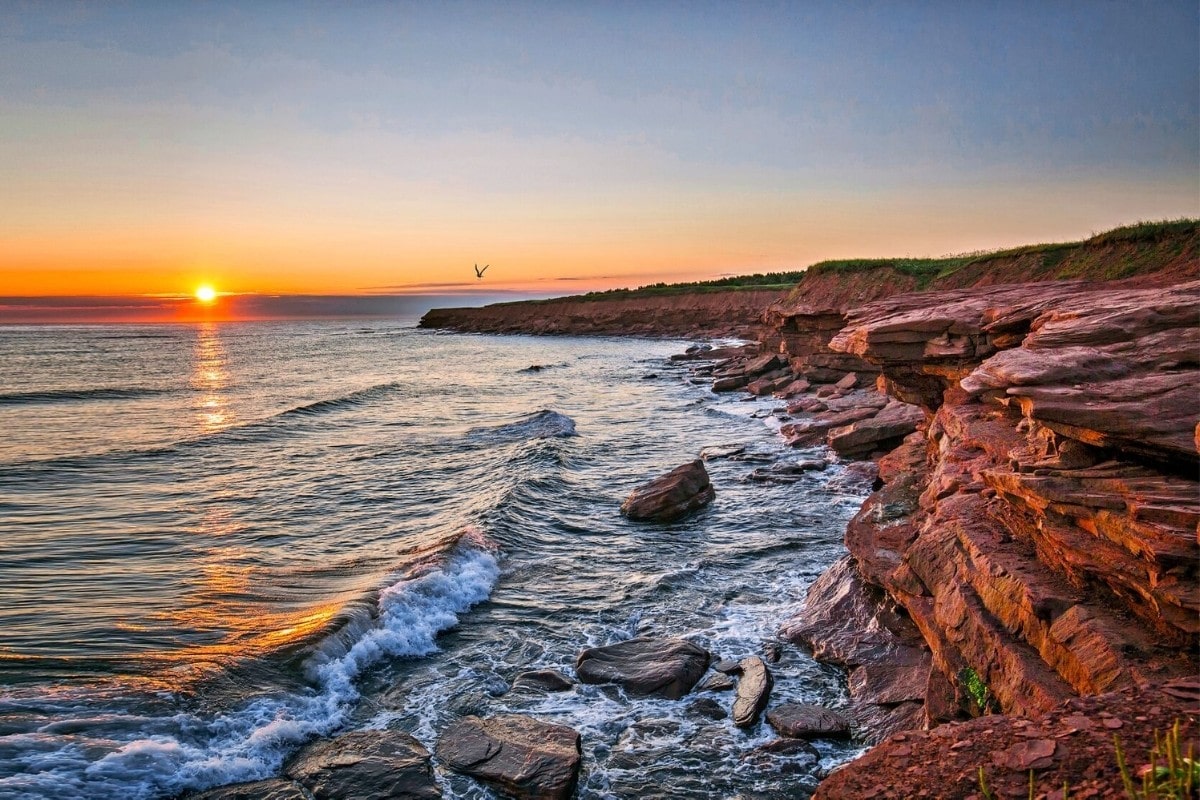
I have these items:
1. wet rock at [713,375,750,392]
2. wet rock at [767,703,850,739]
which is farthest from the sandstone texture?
wet rock at [713,375,750,392]

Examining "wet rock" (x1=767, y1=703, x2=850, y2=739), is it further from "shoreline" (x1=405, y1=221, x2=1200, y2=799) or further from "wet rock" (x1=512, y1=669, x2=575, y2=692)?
"wet rock" (x1=512, y1=669, x2=575, y2=692)

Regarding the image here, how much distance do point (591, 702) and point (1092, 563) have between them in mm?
6018

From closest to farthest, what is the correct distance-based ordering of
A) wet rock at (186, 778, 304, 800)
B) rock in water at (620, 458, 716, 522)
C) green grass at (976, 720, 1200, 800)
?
green grass at (976, 720, 1200, 800) < wet rock at (186, 778, 304, 800) < rock in water at (620, 458, 716, 522)

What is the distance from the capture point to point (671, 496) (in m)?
17.3

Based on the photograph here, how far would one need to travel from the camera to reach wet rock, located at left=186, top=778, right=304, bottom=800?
24.3ft

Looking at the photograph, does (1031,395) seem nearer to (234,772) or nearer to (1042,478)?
(1042,478)

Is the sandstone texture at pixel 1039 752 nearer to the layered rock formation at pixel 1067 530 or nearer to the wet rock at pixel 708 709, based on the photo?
the layered rock formation at pixel 1067 530

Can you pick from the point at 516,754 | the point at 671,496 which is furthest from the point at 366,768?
the point at 671,496

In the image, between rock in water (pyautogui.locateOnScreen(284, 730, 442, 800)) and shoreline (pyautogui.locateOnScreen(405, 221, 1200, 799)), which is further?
rock in water (pyautogui.locateOnScreen(284, 730, 442, 800))

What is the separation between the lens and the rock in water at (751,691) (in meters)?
8.70

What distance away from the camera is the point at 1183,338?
7.10m

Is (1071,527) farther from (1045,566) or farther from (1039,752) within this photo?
(1039,752)

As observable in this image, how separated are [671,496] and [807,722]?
9.01 metres

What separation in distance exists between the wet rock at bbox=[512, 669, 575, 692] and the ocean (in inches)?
5.9
